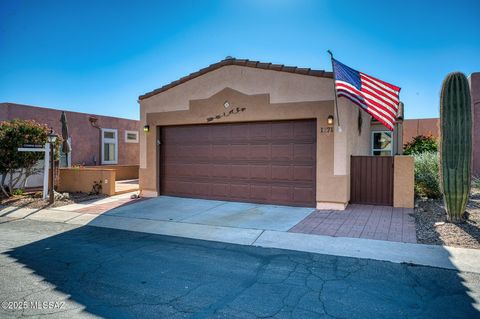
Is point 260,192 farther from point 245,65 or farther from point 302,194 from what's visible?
point 245,65

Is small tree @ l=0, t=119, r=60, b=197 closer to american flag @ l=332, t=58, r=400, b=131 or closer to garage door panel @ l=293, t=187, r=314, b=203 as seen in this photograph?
garage door panel @ l=293, t=187, r=314, b=203

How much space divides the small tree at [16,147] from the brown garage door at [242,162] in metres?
4.69

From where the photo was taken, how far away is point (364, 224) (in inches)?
287

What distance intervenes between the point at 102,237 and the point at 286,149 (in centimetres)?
557

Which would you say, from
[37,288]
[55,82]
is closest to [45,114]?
[55,82]

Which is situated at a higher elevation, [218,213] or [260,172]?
[260,172]

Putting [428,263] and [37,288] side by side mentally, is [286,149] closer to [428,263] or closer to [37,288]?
[428,263]

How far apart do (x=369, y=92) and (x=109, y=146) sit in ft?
50.7

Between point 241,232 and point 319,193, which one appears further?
point 319,193

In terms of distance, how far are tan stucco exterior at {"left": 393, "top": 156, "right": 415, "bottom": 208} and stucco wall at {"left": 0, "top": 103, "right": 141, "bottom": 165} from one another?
15253 millimetres

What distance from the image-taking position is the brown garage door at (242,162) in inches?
377

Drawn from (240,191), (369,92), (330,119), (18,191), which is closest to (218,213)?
(240,191)

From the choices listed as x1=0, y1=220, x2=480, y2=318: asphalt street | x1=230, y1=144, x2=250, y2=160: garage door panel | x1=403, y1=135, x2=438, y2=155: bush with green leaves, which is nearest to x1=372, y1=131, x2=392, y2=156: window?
x1=403, y1=135, x2=438, y2=155: bush with green leaves

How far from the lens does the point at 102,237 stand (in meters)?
6.62
